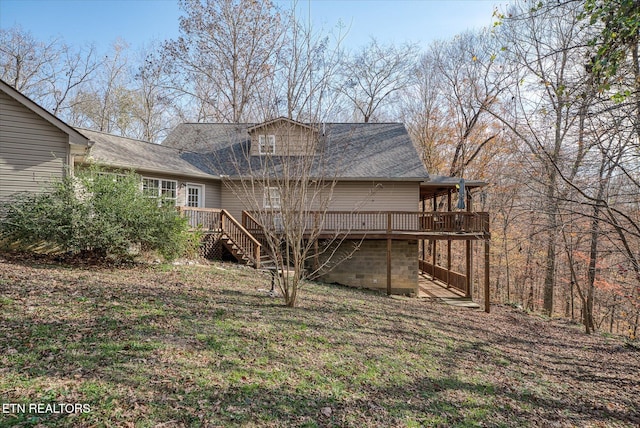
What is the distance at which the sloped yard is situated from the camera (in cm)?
355

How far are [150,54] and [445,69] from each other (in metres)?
21.0

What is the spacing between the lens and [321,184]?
10.8m

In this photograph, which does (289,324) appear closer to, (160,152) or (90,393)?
(90,393)

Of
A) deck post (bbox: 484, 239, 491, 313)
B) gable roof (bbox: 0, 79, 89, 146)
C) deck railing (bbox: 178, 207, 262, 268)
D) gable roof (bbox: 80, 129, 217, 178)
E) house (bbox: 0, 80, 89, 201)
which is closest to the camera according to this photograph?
gable roof (bbox: 0, 79, 89, 146)

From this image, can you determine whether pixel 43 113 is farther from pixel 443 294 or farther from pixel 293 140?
pixel 443 294

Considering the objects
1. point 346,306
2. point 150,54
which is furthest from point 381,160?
point 150,54

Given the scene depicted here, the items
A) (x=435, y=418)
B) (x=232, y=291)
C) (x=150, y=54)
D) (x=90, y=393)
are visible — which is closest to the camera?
(x=90, y=393)

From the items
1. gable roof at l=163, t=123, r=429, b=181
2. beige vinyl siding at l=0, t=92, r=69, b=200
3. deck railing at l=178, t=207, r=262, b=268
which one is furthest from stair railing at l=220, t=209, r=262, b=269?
beige vinyl siding at l=0, t=92, r=69, b=200

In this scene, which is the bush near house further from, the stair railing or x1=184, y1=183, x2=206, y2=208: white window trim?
x1=184, y1=183, x2=206, y2=208: white window trim

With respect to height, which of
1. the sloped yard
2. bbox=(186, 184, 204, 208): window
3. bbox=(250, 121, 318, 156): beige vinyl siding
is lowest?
the sloped yard

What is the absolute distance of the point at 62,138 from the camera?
10.0m

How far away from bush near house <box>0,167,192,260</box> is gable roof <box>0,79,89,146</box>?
1.24m

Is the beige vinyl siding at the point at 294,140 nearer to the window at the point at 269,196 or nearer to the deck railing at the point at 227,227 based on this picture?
the window at the point at 269,196

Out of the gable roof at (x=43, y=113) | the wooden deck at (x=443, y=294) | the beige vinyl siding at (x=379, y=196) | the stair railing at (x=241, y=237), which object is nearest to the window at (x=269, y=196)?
the stair railing at (x=241, y=237)
